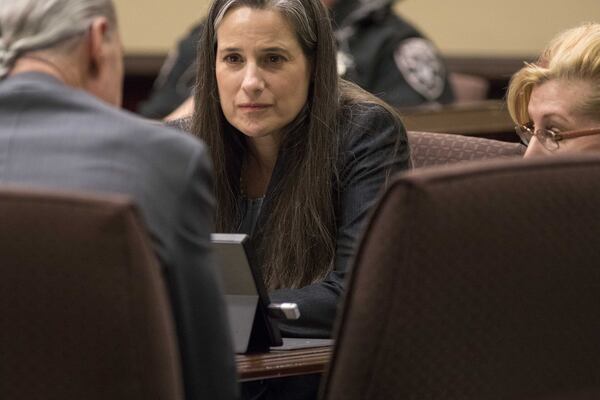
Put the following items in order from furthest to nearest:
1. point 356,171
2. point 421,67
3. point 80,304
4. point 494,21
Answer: point 494,21, point 421,67, point 356,171, point 80,304

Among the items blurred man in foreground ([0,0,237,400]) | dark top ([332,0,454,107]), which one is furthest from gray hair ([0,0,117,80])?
dark top ([332,0,454,107])

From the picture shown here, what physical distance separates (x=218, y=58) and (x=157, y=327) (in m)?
1.10

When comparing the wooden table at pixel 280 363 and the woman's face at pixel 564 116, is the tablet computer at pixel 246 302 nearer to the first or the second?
the wooden table at pixel 280 363

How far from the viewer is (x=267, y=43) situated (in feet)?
7.98

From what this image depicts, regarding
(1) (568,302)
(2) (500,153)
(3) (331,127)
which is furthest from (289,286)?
(1) (568,302)

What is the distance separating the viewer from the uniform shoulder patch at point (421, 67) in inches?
200

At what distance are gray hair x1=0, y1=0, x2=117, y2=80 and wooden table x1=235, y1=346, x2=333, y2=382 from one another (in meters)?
0.52

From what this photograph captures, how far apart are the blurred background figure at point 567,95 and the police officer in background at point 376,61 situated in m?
2.61

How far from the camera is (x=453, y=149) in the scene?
8.98 feet

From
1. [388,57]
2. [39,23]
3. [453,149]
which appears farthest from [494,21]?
[39,23]

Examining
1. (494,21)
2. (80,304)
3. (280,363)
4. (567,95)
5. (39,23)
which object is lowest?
(494,21)

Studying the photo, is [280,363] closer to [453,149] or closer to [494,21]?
[453,149]

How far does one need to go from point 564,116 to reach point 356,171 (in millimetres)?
412

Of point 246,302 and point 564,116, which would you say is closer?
point 246,302
